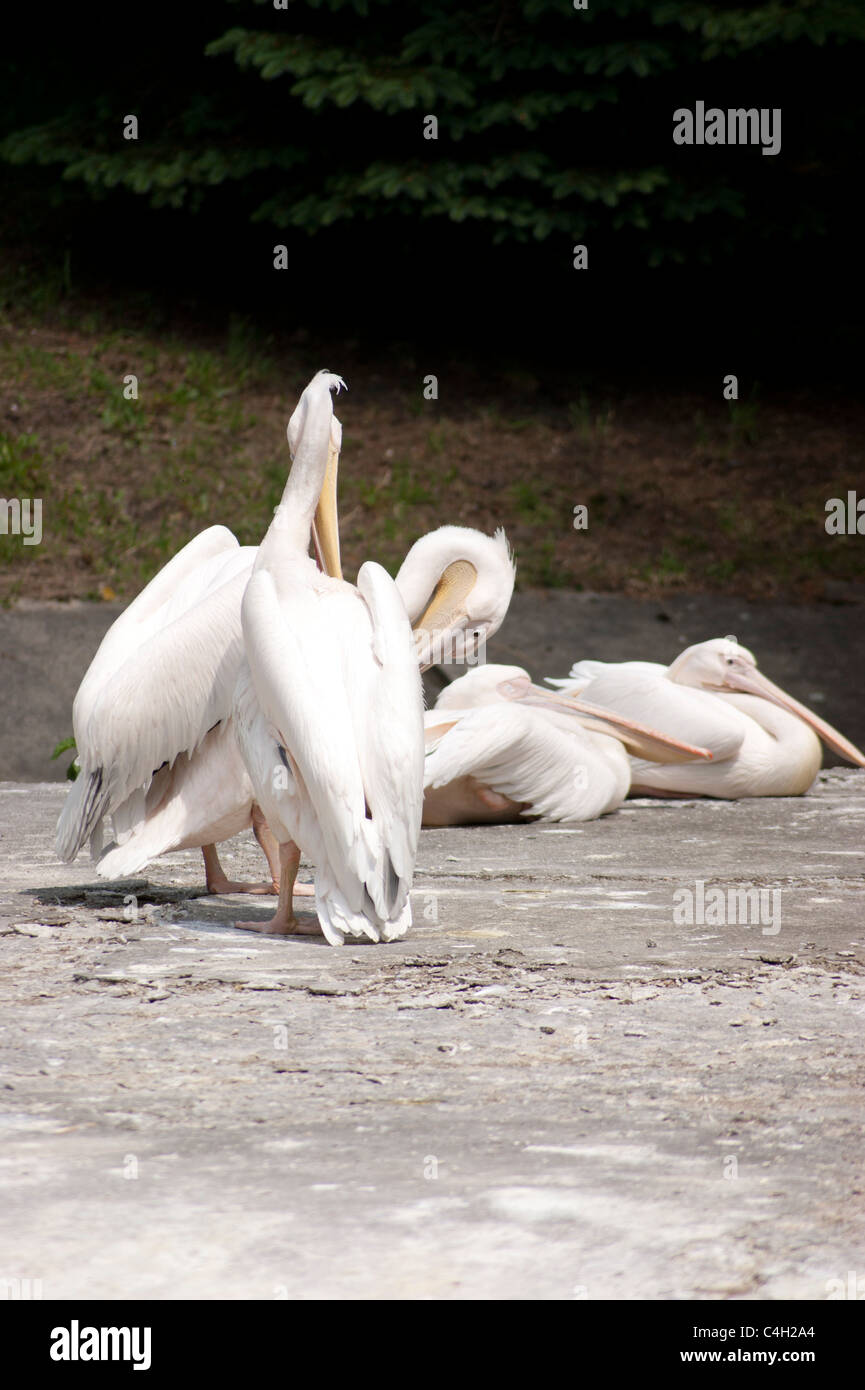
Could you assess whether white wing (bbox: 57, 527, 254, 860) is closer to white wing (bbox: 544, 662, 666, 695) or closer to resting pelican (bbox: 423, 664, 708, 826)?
resting pelican (bbox: 423, 664, 708, 826)

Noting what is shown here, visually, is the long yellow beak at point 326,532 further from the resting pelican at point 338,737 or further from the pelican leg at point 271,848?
the pelican leg at point 271,848

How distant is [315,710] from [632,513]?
352 inches

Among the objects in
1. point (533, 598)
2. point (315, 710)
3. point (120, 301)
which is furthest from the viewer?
point (120, 301)

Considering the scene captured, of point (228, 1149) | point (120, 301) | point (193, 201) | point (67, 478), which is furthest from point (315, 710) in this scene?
point (120, 301)

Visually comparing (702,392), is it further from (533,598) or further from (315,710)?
(315,710)

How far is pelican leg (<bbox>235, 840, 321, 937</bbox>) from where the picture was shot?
3.91m

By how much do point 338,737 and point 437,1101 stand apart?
1.19 m

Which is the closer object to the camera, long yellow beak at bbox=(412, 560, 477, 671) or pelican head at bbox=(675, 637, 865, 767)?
long yellow beak at bbox=(412, 560, 477, 671)

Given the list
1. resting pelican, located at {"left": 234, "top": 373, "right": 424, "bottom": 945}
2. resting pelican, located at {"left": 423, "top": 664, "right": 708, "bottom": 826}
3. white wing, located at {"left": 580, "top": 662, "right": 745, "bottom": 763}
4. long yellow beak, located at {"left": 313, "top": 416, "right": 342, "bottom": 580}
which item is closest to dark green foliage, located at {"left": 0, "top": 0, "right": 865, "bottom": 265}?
white wing, located at {"left": 580, "top": 662, "right": 745, "bottom": 763}

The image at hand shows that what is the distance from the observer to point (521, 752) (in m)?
6.11

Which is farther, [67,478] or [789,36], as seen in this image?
[67,478]

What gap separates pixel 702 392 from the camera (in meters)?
13.7

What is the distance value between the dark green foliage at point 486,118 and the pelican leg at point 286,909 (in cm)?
822

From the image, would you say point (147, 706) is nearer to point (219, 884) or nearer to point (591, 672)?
point (219, 884)
